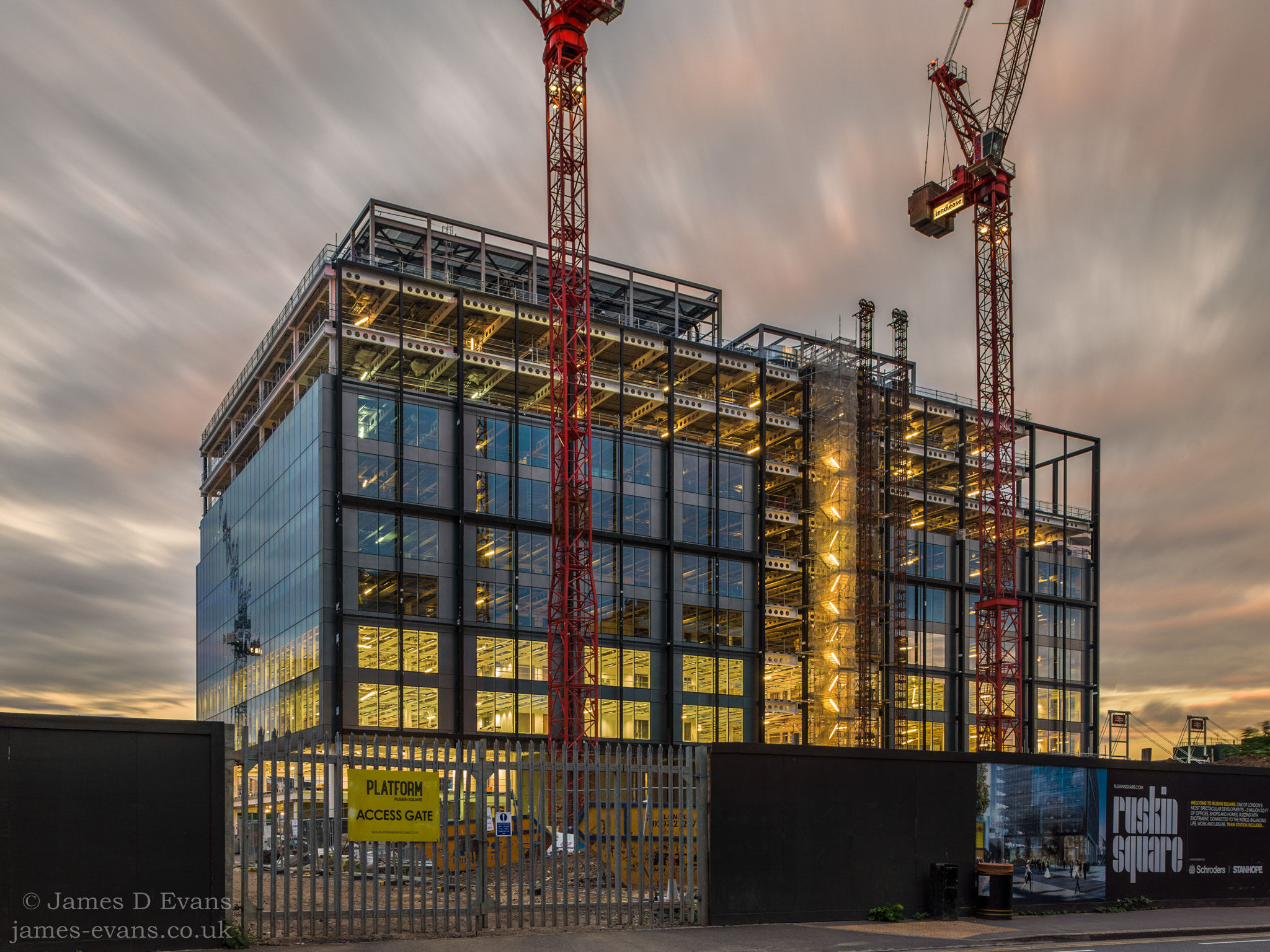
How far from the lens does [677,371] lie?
7606cm

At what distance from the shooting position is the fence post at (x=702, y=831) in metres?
17.1

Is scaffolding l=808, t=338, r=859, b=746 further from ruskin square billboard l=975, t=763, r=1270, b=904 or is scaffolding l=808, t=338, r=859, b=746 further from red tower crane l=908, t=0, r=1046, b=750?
ruskin square billboard l=975, t=763, r=1270, b=904

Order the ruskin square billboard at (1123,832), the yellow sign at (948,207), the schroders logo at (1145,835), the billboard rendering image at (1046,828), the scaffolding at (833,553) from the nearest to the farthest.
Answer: the billboard rendering image at (1046,828) < the ruskin square billboard at (1123,832) < the schroders logo at (1145,835) < the scaffolding at (833,553) < the yellow sign at (948,207)

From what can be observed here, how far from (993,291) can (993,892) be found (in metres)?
62.8

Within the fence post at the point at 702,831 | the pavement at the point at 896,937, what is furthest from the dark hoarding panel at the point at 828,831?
the pavement at the point at 896,937

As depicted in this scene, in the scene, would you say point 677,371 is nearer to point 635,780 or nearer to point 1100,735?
point 1100,735

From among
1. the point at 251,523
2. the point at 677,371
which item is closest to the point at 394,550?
the point at 251,523

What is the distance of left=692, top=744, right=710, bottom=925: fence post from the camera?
17062 millimetres

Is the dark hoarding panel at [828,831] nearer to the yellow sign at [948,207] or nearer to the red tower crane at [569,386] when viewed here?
the red tower crane at [569,386]

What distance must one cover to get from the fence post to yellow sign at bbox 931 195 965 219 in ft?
224

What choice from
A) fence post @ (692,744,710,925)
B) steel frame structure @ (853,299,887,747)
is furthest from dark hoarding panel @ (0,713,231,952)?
steel frame structure @ (853,299,887,747)

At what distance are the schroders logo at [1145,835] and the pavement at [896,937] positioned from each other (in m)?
1.06

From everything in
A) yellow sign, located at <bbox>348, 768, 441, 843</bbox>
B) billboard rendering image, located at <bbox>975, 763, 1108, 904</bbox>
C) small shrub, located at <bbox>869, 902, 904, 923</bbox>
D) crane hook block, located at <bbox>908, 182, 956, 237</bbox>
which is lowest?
small shrub, located at <bbox>869, 902, 904, 923</bbox>

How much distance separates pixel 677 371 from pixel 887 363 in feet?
68.7
